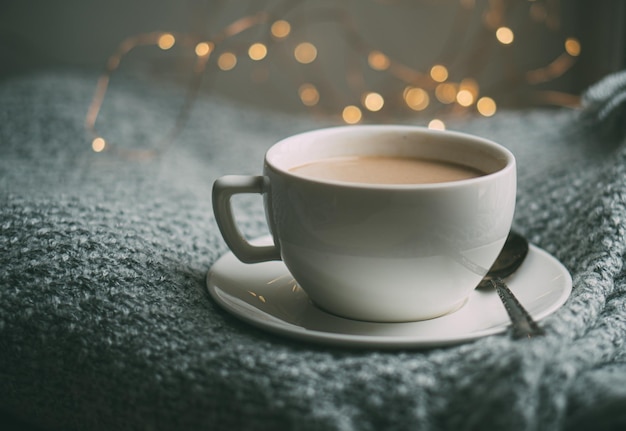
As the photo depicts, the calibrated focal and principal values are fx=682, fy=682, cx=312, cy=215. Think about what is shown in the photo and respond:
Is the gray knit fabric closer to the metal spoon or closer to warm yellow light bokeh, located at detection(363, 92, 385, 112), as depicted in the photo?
the metal spoon

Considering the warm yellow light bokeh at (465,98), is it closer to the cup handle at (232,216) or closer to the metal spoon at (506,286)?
the metal spoon at (506,286)

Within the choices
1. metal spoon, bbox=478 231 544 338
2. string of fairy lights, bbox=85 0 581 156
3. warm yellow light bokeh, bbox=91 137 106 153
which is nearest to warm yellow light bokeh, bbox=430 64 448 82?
string of fairy lights, bbox=85 0 581 156

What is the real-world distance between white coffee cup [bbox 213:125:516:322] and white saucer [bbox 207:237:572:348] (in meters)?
0.01

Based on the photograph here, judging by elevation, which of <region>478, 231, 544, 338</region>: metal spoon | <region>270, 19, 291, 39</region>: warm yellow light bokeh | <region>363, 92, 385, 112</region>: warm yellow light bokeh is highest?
<region>270, 19, 291, 39</region>: warm yellow light bokeh

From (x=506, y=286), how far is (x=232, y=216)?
0.69 ft

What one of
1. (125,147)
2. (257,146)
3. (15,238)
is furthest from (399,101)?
(15,238)

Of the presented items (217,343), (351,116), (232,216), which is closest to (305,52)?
(351,116)

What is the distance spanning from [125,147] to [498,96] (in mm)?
861

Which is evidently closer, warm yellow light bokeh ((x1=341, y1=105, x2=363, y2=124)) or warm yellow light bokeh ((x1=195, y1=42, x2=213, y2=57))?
warm yellow light bokeh ((x1=195, y1=42, x2=213, y2=57))

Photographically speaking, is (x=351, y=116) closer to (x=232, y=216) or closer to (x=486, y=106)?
(x=486, y=106)

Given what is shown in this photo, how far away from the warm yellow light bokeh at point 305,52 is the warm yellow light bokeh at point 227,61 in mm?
128

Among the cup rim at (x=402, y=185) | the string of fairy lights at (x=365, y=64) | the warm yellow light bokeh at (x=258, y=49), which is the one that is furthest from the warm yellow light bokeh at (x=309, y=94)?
the cup rim at (x=402, y=185)

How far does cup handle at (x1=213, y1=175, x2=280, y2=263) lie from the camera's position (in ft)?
1.63

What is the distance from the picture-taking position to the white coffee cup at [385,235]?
0.42 m
